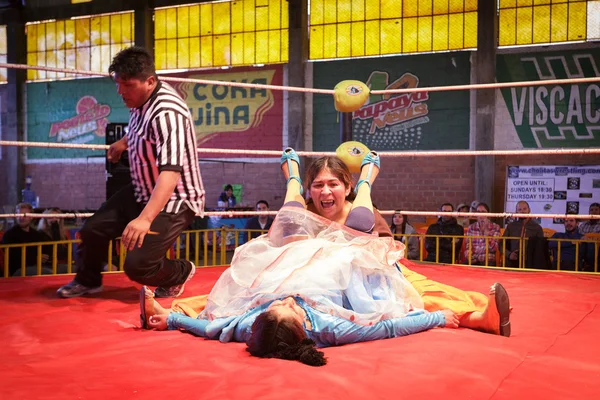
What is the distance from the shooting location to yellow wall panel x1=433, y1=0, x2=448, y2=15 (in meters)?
8.52

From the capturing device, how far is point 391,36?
884cm

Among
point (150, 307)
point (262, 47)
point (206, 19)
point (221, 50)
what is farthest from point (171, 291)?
point (206, 19)

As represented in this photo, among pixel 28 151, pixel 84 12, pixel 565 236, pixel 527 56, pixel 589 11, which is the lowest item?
pixel 565 236

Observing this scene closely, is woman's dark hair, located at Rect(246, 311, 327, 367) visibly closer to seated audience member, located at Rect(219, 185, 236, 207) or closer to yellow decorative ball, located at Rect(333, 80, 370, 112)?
yellow decorative ball, located at Rect(333, 80, 370, 112)

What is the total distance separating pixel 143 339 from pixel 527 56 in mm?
7571

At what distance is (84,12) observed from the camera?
1057 centimetres

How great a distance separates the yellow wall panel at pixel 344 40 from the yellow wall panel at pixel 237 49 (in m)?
1.61

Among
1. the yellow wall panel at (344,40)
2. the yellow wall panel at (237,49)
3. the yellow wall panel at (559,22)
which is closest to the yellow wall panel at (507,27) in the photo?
the yellow wall panel at (559,22)

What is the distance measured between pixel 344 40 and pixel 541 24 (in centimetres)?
278

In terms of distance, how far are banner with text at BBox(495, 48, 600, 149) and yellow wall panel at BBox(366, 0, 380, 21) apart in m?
1.93

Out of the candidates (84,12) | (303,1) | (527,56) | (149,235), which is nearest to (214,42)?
(303,1)

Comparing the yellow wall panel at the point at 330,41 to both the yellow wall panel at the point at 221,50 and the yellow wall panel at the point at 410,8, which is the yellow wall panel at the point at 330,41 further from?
the yellow wall panel at the point at 221,50

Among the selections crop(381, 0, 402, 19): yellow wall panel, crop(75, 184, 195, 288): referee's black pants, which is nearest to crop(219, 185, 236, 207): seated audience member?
crop(381, 0, 402, 19): yellow wall panel

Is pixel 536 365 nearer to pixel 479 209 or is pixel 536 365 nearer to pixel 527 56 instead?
pixel 479 209
